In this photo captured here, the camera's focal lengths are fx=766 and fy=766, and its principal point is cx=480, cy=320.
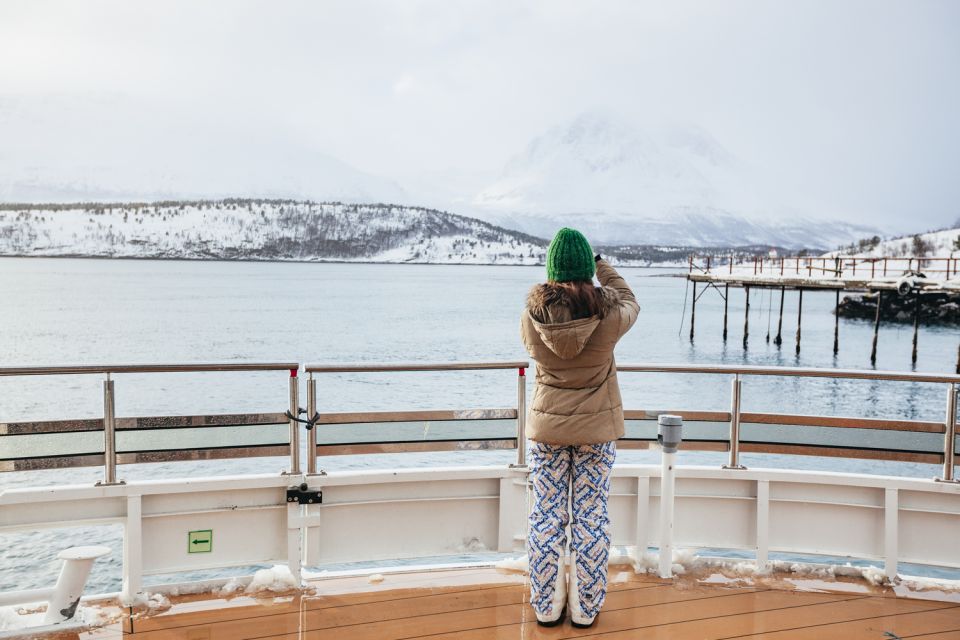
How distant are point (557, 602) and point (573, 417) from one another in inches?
29.0

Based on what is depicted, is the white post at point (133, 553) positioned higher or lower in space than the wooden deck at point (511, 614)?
higher

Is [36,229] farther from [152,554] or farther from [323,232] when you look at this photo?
[152,554]

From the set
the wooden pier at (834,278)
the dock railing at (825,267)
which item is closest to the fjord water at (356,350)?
the wooden pier at (834,278)

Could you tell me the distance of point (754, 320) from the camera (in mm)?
66750

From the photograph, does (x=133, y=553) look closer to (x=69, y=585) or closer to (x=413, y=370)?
(x=69, y=585)

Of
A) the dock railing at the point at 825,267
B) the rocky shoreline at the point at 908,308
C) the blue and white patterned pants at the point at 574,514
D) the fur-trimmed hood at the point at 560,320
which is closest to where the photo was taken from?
the fur-trimmed hood at the point at 560,320

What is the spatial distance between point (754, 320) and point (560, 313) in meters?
68.5

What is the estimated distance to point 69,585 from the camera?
2.74 metres

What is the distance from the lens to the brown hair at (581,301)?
2.48m

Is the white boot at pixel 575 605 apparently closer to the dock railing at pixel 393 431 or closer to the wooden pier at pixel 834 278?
the dock railing at pixel 393 431

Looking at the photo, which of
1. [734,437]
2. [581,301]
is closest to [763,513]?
[734,437]

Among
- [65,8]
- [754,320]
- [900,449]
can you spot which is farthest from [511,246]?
[900,449]

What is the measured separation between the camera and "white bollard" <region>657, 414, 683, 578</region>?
317 centimetres

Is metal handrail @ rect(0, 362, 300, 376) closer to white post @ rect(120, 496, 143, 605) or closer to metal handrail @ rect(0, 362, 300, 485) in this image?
metal handrail @ rect(0, 362, 300, 485)
